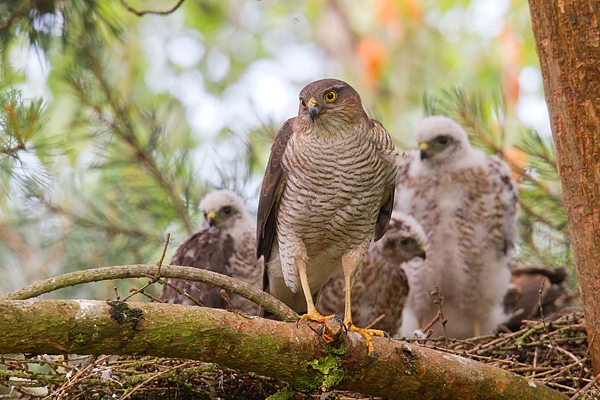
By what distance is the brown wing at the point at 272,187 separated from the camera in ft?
14.1

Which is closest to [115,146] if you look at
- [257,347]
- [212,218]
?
[212,218]

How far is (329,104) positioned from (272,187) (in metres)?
0.60

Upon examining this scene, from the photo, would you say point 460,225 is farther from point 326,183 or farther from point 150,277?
point 150,277

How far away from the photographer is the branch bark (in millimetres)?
2564

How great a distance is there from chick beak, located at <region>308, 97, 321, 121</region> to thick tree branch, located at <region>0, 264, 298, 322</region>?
3.95ft

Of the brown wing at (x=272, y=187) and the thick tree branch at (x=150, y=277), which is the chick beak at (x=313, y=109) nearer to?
the brown wing at (x=272, y=187)

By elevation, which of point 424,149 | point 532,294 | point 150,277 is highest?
point 424,149

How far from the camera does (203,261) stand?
543 cm

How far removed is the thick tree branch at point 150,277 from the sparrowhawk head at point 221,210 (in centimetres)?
264

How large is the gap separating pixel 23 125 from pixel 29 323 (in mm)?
1870

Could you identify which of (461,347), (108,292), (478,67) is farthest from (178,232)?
(478,67)

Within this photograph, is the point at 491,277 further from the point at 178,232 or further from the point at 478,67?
the point at 478,67

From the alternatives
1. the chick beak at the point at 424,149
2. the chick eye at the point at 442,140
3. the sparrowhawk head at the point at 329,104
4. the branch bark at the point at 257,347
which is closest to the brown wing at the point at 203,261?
the sparrowhawk head at the point at 329,104

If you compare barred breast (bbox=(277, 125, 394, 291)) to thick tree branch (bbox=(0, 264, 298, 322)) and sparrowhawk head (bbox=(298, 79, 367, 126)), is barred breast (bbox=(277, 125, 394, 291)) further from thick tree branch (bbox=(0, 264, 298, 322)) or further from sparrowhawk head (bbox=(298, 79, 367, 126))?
thick tree branch (bbox=(0, 264, 298, 322))
